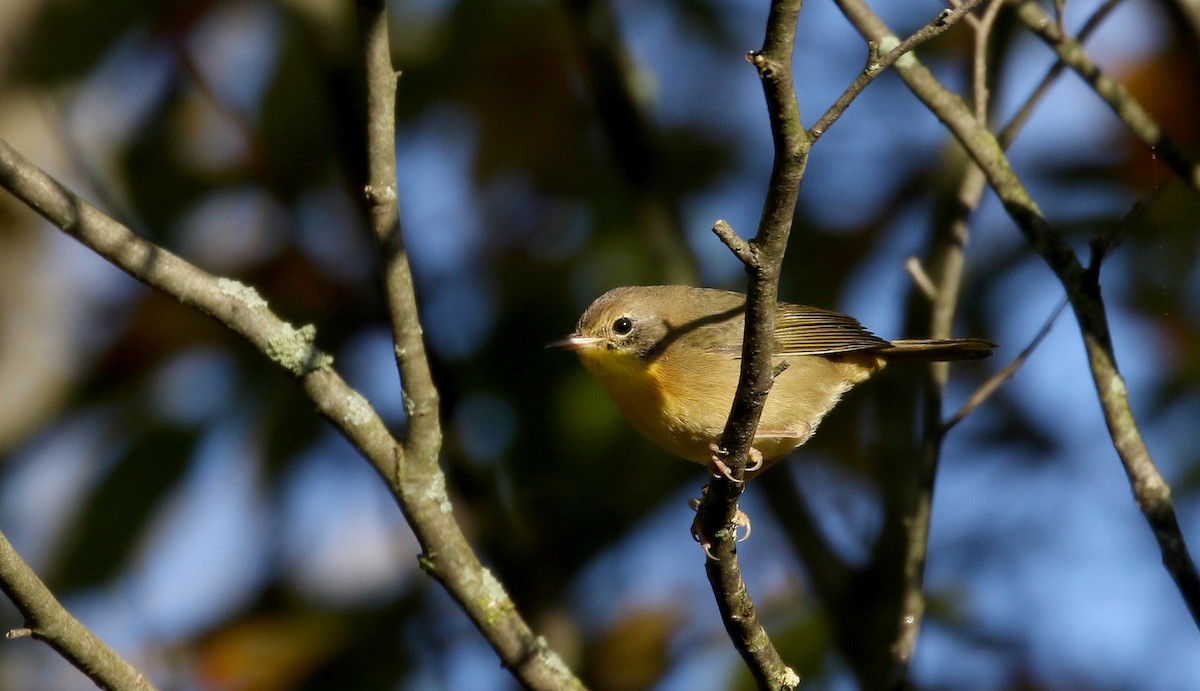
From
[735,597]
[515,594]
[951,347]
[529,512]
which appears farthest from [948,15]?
[529,512]

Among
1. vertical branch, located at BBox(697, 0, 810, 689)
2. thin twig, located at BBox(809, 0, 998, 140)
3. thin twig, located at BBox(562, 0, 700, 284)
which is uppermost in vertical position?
thin twig, located at BBox(562, 0, 700, 284)

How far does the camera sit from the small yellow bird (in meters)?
4.65

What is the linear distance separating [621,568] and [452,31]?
3045 millimetres

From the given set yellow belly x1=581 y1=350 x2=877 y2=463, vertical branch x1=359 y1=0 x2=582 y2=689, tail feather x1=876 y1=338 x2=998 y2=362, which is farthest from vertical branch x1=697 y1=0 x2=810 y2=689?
tail feather x1=876 y1=338 x2=998 y2=362

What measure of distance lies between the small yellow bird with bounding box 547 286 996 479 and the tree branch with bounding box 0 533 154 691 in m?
2.33

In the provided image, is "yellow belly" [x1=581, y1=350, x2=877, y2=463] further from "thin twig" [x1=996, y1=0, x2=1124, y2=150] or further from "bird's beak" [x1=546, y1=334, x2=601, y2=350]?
"thin twig" [x1=996, y1=0, x2=1124, y2=150]

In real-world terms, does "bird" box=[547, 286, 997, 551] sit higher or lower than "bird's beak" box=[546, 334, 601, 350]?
lower

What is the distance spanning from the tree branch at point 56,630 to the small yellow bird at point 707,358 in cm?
233

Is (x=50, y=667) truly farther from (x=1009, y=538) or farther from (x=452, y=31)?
(x=1009, y=538)

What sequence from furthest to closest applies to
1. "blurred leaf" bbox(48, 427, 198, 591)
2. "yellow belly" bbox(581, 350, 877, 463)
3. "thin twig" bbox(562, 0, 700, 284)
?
"thin twig" bbox(562, 0, 700, 284), "blurred leaf" bbox(48, 427, 198, 591), "yellow belly" bbox(581, 350, 877, 463)

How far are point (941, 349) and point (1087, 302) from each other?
1059mm

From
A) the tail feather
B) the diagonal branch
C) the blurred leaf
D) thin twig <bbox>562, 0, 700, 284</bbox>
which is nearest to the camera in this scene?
the diagonal branch

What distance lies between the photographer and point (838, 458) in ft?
22.6

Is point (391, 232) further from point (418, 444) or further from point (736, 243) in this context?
point (736, 243)
